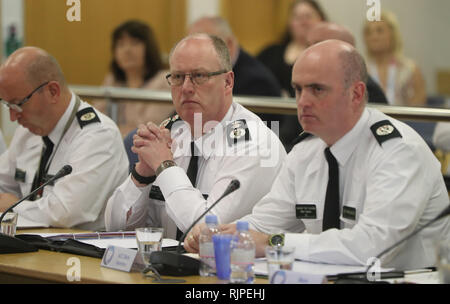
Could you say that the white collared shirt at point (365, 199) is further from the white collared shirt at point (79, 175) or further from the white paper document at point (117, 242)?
the white collared shirt at point (79, 175)

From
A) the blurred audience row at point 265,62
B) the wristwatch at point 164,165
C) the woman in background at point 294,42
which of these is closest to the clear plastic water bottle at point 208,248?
the wristwatch at point 164,165

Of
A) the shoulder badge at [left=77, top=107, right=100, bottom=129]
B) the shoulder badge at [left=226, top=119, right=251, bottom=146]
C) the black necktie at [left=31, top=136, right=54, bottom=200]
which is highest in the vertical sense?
the shoulder badge at [left=226, top=119, right=251, bottom=146]

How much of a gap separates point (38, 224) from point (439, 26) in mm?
6318

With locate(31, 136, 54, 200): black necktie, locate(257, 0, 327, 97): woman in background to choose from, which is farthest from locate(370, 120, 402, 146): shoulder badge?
locate(257, 0, 327, 97): woman in background

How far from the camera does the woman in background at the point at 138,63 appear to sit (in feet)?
17.8

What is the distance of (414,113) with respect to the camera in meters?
3.37

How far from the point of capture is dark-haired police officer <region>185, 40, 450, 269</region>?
7.26 feet

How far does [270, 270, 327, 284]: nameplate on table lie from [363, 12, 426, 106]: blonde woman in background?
4.32m

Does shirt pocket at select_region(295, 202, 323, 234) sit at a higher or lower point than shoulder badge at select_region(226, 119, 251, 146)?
lower

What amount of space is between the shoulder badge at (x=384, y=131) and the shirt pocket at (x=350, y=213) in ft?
0.67

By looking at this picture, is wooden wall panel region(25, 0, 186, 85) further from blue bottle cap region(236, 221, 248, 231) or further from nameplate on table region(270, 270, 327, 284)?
nameplate on table region(270, 270, 327, 284)

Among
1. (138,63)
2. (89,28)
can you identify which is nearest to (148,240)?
(138,63)

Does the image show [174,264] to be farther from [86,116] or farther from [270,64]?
[270,64]

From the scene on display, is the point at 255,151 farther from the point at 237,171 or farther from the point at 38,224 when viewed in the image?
the point at 38,224
